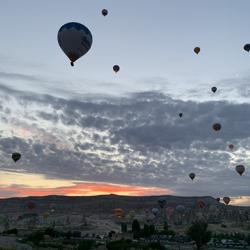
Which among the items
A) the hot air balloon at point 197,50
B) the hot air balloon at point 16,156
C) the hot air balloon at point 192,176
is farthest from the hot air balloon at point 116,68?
the hot air balloon at point 192,176

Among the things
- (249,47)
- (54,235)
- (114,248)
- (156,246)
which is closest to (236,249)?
(156,246)

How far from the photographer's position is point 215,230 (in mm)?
113812

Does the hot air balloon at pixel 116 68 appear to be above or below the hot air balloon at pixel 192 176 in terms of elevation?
above

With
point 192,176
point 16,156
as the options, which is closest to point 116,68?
point 16,156

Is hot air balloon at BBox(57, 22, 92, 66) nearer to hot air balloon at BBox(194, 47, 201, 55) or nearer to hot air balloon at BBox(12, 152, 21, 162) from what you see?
hot air balloon at BBox(194, 47, 201, 55)

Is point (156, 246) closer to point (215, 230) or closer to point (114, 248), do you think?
point (114, 248)

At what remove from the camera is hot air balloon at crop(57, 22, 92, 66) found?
129ft

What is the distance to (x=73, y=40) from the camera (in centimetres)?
3931

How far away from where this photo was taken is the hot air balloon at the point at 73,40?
39281mm

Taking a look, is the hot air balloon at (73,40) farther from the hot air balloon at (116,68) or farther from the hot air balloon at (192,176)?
the hot air balloon at (192,176)

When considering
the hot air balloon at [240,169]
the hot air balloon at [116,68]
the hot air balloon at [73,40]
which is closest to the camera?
the hot air balloon at [73,40]

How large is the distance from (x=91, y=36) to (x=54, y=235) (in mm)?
54624

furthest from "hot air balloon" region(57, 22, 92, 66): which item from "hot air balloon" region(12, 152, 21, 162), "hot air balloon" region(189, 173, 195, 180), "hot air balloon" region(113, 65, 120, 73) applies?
"hot air balloon" region(189, 173, 195, 180)

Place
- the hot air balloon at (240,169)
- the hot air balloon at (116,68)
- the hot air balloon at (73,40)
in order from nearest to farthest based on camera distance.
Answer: the hot air balloon at (73,40), the hot air balloon at (116,68), the hot air balloon at (240,169)
